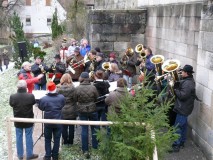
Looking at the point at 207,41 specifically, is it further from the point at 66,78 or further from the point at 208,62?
the point at 66,78

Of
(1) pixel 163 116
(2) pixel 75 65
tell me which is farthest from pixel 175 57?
(1) pixel 163 116

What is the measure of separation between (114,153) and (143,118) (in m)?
0.71

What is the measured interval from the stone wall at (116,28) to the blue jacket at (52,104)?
6.78 meters

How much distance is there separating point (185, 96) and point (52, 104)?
105 inches

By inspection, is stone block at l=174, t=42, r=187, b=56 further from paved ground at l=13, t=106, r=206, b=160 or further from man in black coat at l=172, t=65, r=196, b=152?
paved ground at l=13, t=106, r=206, b=160

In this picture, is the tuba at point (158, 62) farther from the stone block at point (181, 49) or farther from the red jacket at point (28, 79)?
the red jacket at point (28, 79)

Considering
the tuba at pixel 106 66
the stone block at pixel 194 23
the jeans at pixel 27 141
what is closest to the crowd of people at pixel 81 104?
the jeans at pixel 27 141

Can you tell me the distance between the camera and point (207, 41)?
255 inches

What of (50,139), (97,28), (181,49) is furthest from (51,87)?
(97,28)

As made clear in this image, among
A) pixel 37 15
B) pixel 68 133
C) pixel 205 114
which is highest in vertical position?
pixel 37 15

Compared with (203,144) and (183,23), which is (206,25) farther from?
(203,144)

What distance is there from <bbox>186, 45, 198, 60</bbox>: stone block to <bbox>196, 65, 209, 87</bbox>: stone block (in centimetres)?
62

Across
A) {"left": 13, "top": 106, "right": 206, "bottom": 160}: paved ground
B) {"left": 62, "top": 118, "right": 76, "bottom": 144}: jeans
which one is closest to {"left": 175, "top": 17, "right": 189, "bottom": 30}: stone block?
{"left": 13, "top": 106, "right": 206, "bottom": 160}: paved ground

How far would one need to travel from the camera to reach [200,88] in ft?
22.6
